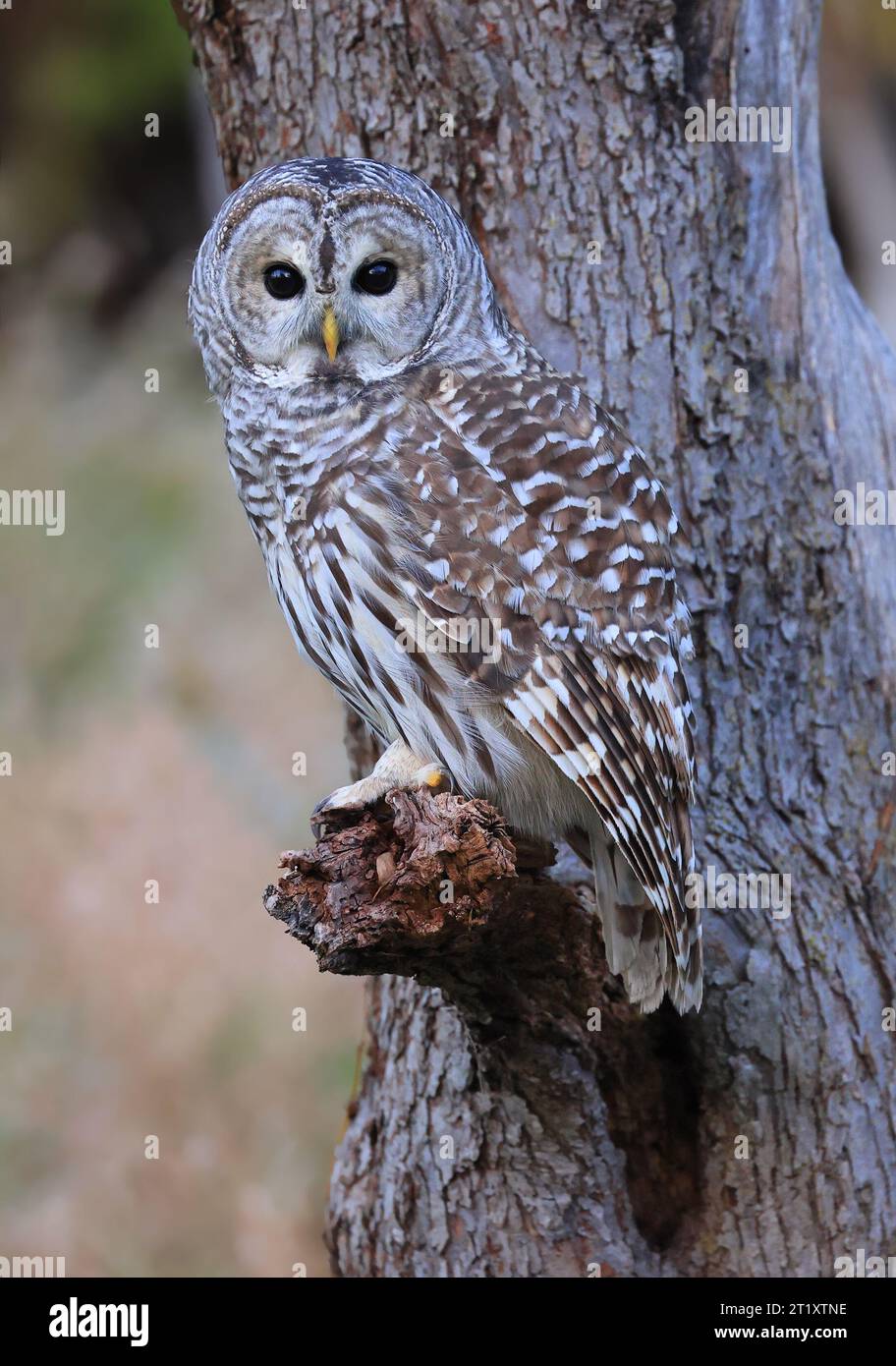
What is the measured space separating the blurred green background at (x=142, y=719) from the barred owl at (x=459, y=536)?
117 inches

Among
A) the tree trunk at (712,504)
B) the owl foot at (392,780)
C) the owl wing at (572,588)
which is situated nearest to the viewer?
the owl foot at (392,780)

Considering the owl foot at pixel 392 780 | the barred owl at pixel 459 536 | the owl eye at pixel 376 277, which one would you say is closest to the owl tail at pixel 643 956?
the barred owl at pixel 459 536

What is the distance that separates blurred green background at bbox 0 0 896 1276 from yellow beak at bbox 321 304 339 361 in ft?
11.5

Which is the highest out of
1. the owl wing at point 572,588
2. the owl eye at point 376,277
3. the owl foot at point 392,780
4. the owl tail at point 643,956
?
the owl eye at point 376,277

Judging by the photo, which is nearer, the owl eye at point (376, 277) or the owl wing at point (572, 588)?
the owl wing at point (572, 588)

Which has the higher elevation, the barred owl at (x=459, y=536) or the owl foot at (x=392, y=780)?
the barred owl at (x=459, y=536)

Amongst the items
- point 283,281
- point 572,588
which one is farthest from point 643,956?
point 283,281

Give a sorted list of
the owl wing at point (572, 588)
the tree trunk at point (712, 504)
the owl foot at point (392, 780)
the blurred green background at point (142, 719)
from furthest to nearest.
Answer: the blurred green background at point (142, 719)
the tree trunk at point (712, 504)
the owl wing at point (572, 588)
the owl foot at point (392, 780)

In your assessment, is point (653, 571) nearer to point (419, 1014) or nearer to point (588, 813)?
point (588, 813)

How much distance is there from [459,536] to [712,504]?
74 centimetres

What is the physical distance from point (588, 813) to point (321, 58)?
6.24ft

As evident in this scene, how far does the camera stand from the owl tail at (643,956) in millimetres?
2775

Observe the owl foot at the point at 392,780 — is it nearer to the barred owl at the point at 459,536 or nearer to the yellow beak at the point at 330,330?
the barred owl at the point at 459,536

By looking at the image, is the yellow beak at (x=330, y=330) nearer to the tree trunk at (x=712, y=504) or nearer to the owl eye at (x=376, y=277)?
the owl eye at (x=376, y=277)
